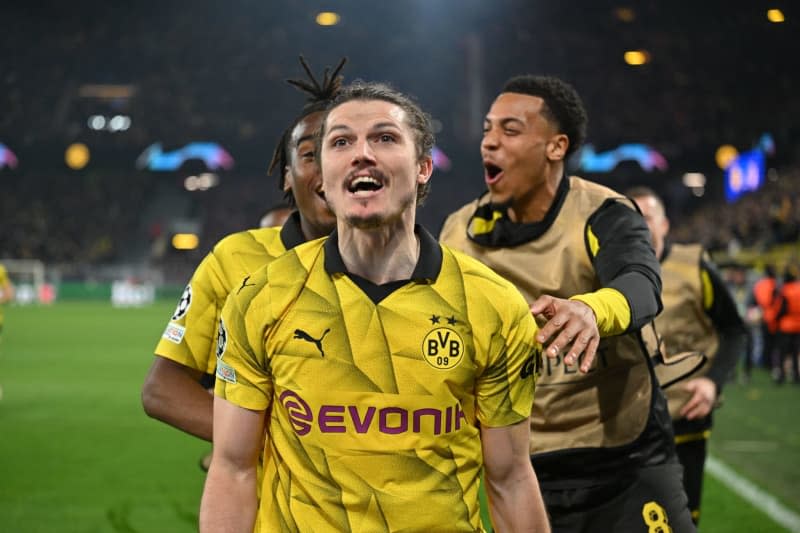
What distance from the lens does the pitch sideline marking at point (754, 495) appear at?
7.60 m

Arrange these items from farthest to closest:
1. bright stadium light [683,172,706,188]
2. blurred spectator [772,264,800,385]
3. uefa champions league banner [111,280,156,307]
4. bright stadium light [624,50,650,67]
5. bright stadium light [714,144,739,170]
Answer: bright stadium light [683,172,706,188] < uefa champions league banner [111,280,156,307] < bright stadium light [714,144,739,170] < bright stadium light [624,50,650,67] < blurred spectator [772,264,800,385]

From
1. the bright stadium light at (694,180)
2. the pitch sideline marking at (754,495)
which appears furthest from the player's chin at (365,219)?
the bright stadium light at (694,180)

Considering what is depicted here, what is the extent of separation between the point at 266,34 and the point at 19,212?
1696 centimetres

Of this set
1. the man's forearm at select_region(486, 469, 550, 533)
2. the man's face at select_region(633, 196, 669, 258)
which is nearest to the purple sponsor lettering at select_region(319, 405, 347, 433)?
the man's forearm at select_region(486, 469, 550, 533)

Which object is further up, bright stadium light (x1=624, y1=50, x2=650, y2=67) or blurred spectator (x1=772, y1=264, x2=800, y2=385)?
bright stadium light (x1=624, y1=50, x2=650, y2=67)

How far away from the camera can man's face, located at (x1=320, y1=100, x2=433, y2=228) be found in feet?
8.73

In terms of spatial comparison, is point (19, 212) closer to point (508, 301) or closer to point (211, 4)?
point (211, 4)

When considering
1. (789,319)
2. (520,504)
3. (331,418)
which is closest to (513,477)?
(520,504)

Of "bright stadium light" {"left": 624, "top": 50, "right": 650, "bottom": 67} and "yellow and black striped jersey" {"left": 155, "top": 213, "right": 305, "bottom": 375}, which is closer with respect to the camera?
"yellow and black striped jersey" {"left": 155, "top": 213, "right": 305, "bottom": 375}

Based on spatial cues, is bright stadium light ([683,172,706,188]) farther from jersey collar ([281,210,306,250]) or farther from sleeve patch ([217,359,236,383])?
sleeve patch ([217,359,236,383])

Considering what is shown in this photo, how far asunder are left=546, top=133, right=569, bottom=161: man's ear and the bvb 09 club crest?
1639 mm

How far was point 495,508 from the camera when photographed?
281 cm

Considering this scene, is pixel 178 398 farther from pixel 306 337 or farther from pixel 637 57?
pixel 637 57

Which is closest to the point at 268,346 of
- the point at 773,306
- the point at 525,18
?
the point at 773,306
